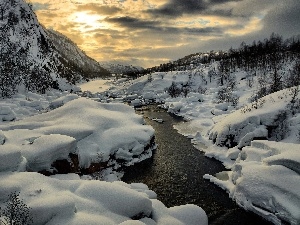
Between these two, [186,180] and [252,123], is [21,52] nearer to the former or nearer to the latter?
[252,123]

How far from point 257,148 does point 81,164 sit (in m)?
12.6

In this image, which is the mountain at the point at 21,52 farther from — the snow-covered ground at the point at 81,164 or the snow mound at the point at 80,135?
the snow mound at the point at 80,135

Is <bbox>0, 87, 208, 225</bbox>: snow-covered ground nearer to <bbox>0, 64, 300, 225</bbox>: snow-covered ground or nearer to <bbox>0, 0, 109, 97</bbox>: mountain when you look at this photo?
<bbox>0, 64, 300, 225</bbox>: snow-covered ground

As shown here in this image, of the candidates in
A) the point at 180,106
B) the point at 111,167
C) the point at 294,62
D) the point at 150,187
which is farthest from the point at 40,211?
the point at 294,62

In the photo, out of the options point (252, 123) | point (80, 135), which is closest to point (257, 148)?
point (252, 123)

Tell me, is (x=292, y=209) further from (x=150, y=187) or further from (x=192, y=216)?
(x=150, y=187)

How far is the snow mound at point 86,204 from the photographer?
1086cm

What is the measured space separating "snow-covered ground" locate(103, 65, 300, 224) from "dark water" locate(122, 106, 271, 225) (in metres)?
0.68

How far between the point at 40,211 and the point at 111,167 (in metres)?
10.6

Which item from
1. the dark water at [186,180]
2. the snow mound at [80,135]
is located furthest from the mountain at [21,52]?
the dark water at [186,180]

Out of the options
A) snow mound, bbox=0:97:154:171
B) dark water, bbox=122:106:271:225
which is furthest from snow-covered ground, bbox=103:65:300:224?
snow mound, bbox=0:97:154:171

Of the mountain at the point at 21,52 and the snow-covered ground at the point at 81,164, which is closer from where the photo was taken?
the snow-covered ground at the point at 81,164

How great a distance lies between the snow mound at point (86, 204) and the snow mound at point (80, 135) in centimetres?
333

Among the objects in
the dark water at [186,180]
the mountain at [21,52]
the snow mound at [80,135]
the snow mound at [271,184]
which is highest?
the mountain at [21,52]
